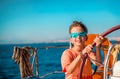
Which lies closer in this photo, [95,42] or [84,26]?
[95,42]

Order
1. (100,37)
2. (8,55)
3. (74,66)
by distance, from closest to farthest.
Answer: (100,37) → (74,66) → (8,55)

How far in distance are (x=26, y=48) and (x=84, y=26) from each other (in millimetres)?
2344

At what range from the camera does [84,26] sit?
194 centimetres

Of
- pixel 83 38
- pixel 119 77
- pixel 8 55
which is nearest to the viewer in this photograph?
pixel 119 77

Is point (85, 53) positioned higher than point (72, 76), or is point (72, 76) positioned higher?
point (85, 53)

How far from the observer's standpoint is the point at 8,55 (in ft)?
180

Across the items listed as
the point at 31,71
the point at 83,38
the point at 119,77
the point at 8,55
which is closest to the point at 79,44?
the point at 83,38

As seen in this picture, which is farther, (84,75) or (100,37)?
(84,75)

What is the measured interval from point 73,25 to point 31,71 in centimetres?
229

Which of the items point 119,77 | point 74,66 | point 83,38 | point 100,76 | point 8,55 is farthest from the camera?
point 8,55

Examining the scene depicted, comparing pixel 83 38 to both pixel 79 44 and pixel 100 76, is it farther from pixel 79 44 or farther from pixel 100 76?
pixel 100 76

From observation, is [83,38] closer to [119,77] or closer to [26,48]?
[119,77]

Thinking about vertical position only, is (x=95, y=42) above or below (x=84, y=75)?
above

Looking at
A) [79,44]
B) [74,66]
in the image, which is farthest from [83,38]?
[74,66]
